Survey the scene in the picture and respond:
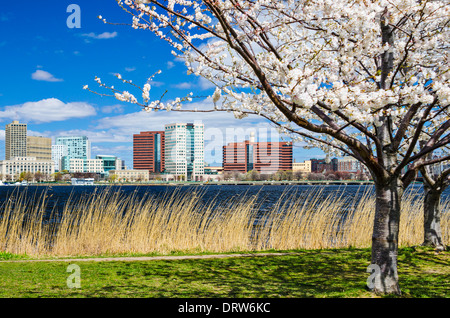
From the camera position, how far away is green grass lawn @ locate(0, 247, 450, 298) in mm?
5457

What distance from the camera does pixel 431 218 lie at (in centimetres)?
847

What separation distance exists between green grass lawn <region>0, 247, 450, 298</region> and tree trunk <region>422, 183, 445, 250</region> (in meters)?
0.36

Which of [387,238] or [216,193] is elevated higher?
[387,238]

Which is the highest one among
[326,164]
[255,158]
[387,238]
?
[255,158]

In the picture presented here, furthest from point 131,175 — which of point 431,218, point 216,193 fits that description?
point 431,218

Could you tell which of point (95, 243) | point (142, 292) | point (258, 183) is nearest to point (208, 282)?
point (142, 292)

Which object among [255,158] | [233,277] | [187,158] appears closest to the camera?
[233,277]

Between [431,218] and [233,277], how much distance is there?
Answer: 4.75m

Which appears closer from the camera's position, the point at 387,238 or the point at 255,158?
the point at 387,238

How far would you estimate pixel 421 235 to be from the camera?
1166 cm

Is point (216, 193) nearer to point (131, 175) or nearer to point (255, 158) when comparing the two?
point (255, 158)

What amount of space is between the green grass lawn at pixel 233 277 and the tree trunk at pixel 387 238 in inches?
10.1
